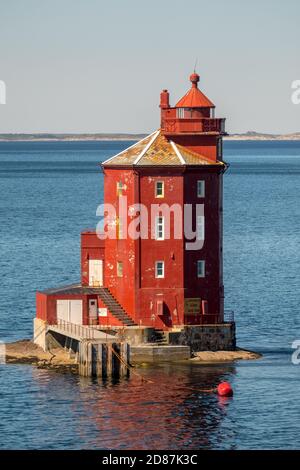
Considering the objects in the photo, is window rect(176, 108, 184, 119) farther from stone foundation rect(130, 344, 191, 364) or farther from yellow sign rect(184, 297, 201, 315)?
stone foundation rect(130, 344, 191, 364)

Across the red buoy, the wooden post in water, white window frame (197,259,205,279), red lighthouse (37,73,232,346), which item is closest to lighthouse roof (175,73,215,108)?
red lighthouse (37,73,232,346)

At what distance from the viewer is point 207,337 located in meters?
96.0

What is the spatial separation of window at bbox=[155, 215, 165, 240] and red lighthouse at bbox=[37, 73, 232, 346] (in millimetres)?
54

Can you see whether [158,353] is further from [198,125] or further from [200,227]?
[198,125]

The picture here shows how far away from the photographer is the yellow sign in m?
96.2

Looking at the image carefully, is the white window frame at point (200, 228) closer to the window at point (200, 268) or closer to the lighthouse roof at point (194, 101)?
the window at point (200, 268)

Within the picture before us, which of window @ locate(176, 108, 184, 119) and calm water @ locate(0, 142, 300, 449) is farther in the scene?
window @ locate(176, 108, 184, 119)

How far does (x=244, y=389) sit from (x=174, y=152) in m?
15.4

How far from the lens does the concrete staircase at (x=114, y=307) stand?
96.4m

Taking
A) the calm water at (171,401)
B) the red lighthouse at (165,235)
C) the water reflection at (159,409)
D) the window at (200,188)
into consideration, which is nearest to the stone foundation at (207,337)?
the red lighthouse at (165,235)

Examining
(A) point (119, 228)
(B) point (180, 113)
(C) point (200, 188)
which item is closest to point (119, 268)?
(A) point (119, 228)

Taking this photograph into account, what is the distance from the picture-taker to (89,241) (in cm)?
10006
